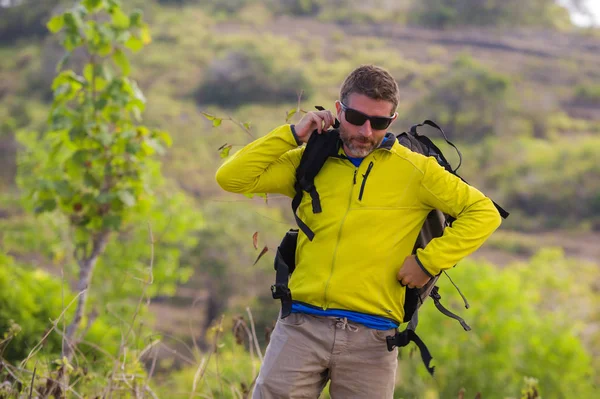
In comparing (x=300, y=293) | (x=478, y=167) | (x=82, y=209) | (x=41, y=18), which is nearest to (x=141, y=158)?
(x=82, y=209)

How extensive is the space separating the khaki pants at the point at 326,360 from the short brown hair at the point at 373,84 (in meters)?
0.85

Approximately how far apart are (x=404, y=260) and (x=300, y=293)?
1.36 feet

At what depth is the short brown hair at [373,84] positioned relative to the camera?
9.23 ft

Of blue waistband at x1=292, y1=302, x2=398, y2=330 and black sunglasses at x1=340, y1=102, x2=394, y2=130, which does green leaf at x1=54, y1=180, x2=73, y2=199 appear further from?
black sunglasses at x1=340, y1=102, x2=394, y2=130

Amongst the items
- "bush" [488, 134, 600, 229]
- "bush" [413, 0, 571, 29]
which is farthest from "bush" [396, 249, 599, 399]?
"bush" [413, 0, 571, 29]

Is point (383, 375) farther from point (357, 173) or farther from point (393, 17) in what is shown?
point (393, 17)

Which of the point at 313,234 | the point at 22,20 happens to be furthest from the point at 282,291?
the point at 22,20

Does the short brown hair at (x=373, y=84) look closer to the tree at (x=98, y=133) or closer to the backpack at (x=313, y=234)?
the backpack at (x=313, y=234)

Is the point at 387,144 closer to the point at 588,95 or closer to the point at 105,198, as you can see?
the point at 105,198

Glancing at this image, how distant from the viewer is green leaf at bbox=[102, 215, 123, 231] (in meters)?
5.31

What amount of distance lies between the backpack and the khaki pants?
0.26ft

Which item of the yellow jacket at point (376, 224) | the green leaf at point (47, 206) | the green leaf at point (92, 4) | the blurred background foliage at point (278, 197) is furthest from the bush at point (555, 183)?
the yellow jacket at point (376, 224)

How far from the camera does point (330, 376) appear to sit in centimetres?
287

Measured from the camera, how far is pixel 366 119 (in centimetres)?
280
